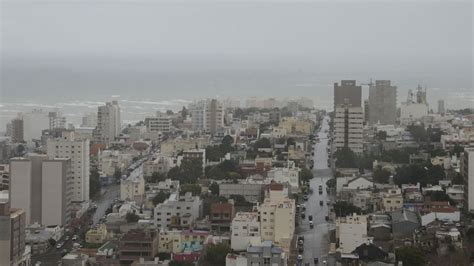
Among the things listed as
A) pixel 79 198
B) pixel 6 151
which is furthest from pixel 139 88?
pixel 79 198

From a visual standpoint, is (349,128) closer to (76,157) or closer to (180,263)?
(76,157)

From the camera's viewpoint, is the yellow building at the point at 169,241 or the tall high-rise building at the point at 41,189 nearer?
the yellow building at the point at 169,241

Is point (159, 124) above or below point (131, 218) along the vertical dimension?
above

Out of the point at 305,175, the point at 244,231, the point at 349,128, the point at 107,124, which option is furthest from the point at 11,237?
the point at 107,124

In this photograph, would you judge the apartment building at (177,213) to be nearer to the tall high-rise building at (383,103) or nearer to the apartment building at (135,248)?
the apartment building at (135,248)

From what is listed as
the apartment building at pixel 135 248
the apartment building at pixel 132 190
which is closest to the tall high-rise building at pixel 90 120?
the apartment building at pixel 132 190

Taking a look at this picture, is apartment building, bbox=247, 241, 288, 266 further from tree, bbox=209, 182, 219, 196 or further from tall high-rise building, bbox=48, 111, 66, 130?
tall high-rise building, bbox=48, 111, 66, 130
